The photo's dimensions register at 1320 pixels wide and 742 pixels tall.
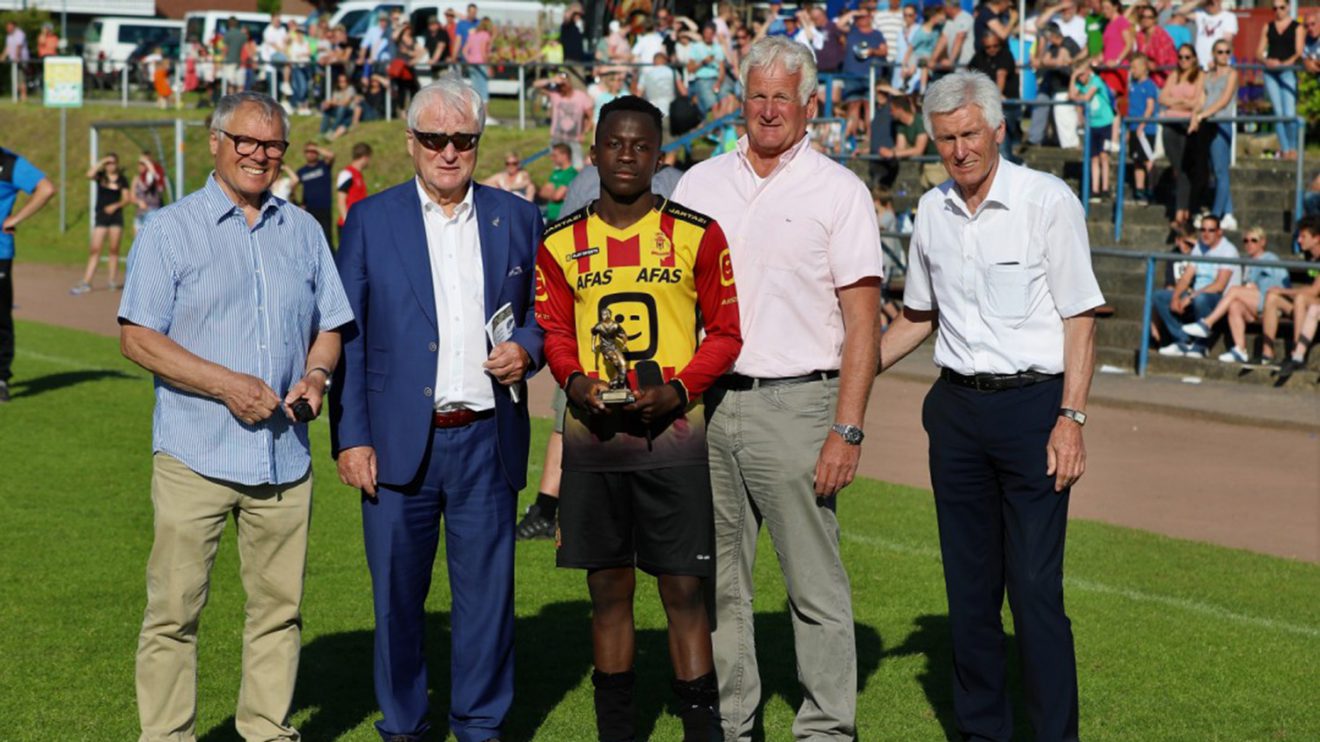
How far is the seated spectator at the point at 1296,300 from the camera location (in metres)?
15.3

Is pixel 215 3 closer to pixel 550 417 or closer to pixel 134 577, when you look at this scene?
pixel 550 417

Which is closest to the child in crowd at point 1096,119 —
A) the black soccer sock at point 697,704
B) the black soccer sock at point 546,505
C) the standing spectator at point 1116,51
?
the standing spectator at point 1116,51

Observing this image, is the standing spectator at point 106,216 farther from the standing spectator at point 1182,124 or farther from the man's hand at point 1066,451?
the man's hand at point 1066,451

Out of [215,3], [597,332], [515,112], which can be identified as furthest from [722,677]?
[215,3]

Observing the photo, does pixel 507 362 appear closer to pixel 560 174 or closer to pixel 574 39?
pixel 560 174

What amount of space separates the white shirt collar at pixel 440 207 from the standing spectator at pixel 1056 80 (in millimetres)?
15894

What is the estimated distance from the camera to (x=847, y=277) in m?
5.24

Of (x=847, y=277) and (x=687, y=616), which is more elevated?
(x=847, y=277)

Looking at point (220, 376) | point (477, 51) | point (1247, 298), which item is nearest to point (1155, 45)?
point (1247, 298)

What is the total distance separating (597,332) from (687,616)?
0.92m

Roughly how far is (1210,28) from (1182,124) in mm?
2035

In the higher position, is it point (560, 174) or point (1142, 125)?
point (1142, 125)

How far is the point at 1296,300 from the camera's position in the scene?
50.6 ft

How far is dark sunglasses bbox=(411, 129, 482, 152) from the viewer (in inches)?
209
